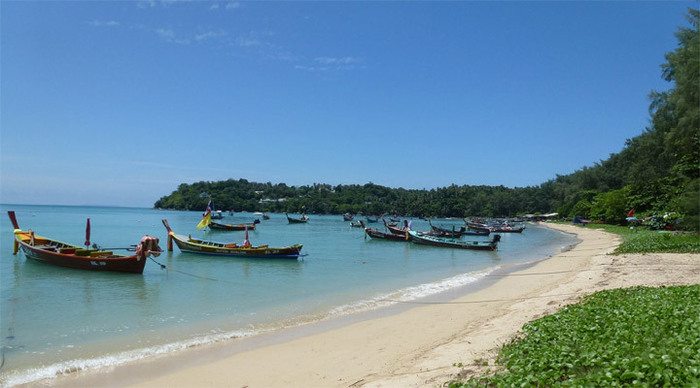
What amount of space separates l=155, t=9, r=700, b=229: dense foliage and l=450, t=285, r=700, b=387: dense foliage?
23.4 meters

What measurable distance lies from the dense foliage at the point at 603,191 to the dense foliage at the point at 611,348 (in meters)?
23.4

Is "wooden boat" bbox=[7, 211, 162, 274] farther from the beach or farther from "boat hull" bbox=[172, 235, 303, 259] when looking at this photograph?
the beach

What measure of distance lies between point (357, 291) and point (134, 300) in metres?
8.19

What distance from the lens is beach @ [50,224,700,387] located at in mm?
7754

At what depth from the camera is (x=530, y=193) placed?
144500 mm

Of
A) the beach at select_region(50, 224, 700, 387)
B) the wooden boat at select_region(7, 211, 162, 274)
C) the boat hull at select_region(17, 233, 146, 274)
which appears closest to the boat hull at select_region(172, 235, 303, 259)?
the wooden boat at select_region(7, 211, 162, 274)

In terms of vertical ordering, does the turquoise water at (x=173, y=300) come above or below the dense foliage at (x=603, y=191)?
below

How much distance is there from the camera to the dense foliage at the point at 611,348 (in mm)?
4773

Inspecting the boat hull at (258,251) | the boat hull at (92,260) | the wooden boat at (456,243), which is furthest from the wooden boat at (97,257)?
the wooden boat at (456,243)

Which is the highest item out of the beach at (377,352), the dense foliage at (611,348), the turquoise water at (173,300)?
the dense foliage at (611,348)

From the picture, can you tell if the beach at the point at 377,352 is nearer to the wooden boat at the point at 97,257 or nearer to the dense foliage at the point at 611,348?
the dense foliage at the point at 611,348

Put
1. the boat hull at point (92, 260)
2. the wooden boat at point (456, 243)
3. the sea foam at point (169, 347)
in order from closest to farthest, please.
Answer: the sea foam at point (169, 347) → the boat hull at point (92, 260) → the wooden boat at point (456, 243)

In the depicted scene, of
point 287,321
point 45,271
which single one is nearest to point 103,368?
point 287,321

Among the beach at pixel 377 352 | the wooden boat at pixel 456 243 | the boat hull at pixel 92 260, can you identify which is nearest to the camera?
the beach at pixel 377 352
